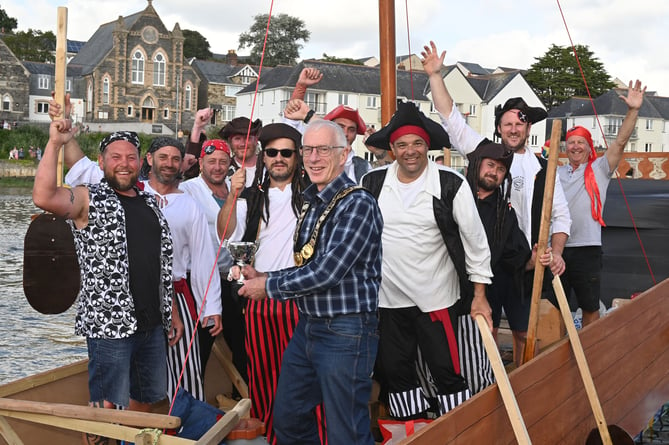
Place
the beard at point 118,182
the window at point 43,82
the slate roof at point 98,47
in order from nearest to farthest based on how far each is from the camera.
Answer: the beard at point 118,182
the window at point 43,82
the slate roof at point 98,47

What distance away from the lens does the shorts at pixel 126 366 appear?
3.61 meters

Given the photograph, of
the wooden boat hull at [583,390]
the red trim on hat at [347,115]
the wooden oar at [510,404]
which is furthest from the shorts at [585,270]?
the wooden oar at [510,404]

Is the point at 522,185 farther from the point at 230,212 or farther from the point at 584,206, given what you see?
the point at 230,212

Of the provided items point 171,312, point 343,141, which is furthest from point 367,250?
point 171,312

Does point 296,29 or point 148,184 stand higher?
point 296,29

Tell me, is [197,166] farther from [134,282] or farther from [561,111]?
[561,111]

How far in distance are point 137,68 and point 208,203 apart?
63460mm

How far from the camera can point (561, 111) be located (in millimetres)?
63219

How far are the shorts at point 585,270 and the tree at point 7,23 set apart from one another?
84.9 meters

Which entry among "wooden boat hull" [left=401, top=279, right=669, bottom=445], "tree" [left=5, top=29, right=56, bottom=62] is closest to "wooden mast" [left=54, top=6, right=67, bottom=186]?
"wooden boat hull" [left=401, top=279, right=669, bottom=445]

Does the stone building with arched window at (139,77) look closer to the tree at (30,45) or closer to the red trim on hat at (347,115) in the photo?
the tree at (30,45)

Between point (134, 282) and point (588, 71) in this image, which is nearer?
point (134, 282)

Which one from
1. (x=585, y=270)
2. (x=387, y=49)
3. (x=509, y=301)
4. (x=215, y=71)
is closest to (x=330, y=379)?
(x=509, y=301)

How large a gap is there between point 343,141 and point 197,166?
96.9 inches
